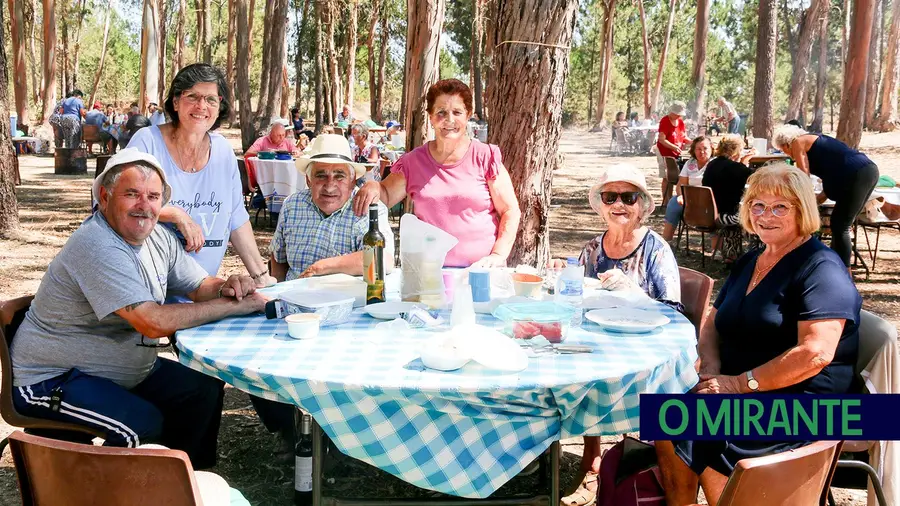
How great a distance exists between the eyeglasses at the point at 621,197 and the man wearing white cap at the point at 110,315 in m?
1.47

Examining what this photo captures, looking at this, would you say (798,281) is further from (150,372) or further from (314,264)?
(150,372)

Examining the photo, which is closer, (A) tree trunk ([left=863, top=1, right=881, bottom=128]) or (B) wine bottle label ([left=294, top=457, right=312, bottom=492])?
(B) wine bottle label ([left=294, top=457, right=312, bottom=492])

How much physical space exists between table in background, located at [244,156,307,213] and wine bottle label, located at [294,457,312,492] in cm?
700

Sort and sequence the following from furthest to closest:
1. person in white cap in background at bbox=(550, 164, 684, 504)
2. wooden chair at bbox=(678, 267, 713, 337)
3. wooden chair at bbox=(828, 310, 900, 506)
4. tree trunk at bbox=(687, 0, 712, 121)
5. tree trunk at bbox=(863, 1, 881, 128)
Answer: tree trunk at bbox=(863, 1, 881, 128), tree trunk at bbox=(687, 0, 712, 121), wooden chair at bbox=(678, 267, 713, 337), person in white cap in background at bbox=(550, 164, 684, 504), wooden chair at bbox=(828, 310, 900, 506)

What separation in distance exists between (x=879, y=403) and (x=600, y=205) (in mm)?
1444

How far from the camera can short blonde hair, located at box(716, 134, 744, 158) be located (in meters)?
7.77

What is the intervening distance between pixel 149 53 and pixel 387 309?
18188 mm

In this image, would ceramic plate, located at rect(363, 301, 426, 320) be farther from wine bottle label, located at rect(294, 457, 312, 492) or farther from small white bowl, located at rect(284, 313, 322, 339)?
wine bottle label, located at rect(294, 457, 312, 492)

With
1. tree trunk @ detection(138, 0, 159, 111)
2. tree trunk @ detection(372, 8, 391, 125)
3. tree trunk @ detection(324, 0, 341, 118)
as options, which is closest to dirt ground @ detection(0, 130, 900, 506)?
tree trunk @ detection(138, 0, 159, 111)

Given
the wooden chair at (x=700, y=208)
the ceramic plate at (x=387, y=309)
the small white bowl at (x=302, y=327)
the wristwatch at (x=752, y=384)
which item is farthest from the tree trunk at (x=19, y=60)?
the wristwatch at (x=752, y=384)

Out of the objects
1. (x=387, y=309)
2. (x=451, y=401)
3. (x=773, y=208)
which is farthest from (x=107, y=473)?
(x=773, y=208)

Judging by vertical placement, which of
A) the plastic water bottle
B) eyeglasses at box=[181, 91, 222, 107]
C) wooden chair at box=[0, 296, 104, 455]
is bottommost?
wooden chair at box=[0, 296, 104, 455]

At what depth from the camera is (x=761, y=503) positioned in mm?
1624

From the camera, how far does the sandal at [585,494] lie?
3.11 m
